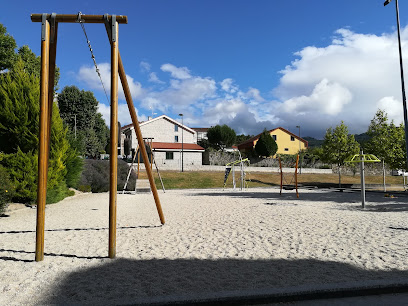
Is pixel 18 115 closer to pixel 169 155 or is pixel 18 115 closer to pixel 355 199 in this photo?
pixel 355 199

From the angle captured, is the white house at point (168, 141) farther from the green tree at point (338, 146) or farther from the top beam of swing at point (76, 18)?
the top beam of swing at point (76, 18)

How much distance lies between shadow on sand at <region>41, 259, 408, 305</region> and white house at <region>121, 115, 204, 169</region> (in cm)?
4040

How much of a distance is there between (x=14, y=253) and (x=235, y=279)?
13.2 ft

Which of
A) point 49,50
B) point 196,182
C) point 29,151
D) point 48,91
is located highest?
point 49,50

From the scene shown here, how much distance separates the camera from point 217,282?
3.89 meters

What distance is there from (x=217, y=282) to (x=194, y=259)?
Answer: 3.74 feet

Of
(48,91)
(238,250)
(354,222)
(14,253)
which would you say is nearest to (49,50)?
(48,91)

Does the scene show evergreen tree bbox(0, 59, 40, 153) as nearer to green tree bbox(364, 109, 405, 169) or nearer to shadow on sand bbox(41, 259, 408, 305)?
shadow on sand bbox(41, 259, 408, 305)

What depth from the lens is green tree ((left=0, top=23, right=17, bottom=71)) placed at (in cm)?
2572

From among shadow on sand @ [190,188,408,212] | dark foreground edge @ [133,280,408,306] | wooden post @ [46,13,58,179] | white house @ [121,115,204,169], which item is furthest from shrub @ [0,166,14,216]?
white house @ [121,115,204,169]

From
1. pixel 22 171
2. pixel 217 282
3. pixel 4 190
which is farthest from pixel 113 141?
pixel 22 171

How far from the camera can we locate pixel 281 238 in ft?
21.6

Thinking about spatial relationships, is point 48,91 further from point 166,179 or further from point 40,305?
point 166,179

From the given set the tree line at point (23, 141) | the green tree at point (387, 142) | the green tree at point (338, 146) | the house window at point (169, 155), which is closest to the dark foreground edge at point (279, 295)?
the tree line at point (23, 141)
